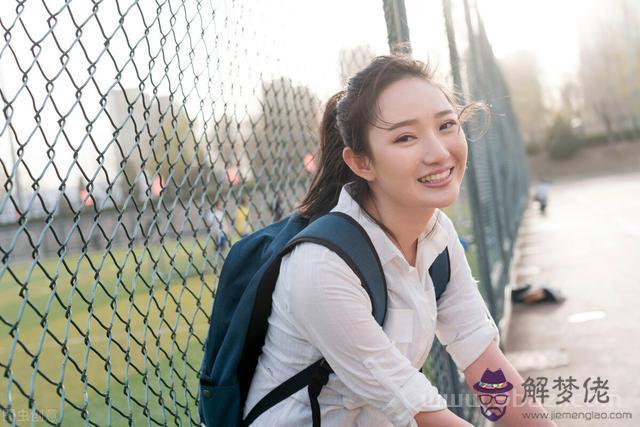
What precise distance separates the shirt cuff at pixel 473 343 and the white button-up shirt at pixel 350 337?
0.77 ft

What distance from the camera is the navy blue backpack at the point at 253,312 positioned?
189 centimetres

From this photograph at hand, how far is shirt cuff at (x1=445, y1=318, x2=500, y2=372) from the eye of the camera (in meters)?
2.29

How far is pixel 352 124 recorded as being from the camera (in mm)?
2094

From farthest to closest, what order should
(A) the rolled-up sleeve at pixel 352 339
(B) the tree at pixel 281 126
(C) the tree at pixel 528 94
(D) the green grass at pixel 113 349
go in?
(C) the tree at pixel 528 94
(B) the tree at pixel 281 126
(A) the rolled-up sleeve at pixel 352 339
(D) the green grass at pixel 113 349

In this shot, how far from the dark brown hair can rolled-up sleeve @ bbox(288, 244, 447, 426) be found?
0.33 metres

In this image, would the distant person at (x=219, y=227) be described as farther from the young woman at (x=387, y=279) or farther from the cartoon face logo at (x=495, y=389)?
the cartoon face logo at (x=495, y=389)

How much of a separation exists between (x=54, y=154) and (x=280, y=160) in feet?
4.72

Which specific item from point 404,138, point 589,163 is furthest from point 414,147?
point 589,163

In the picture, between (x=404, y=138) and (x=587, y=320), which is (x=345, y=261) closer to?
(x=404, y=138)

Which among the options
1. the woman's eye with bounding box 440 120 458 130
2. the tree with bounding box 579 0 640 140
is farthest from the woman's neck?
the tree with bounding box 579 0 640 140

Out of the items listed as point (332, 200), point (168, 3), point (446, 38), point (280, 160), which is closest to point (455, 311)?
point (332, 200)

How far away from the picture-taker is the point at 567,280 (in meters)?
8.58

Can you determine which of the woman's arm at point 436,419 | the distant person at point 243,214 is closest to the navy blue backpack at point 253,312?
the woman's arm at point 436,419

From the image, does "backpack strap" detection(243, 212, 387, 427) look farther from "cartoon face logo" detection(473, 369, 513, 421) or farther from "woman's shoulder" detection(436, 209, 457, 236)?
"cartoon face logo" detection(473, 369, 513, 421)
